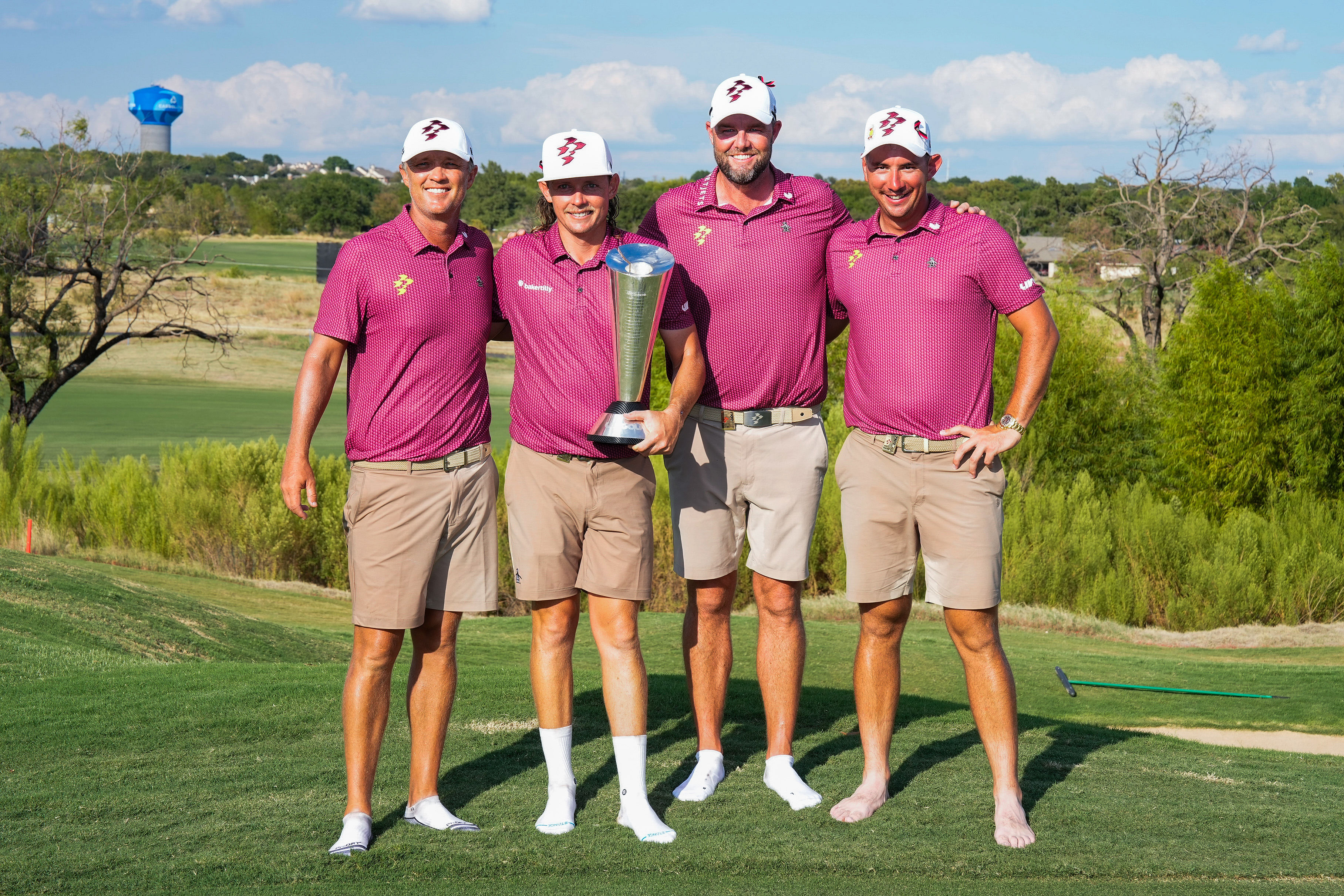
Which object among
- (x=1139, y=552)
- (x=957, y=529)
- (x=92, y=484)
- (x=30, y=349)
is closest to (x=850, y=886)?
(x=957, y=529)

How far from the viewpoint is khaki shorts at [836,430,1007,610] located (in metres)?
4.05

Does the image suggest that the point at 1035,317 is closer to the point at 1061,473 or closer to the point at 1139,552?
the point at 1139,552

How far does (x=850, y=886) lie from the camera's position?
Answer: 3535 millimetres

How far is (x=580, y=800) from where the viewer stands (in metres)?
4.23

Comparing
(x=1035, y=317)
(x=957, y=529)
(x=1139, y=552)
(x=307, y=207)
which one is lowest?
(x=1139, y=552)

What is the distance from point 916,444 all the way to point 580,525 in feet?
3.81

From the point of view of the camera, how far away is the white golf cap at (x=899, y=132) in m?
4.00

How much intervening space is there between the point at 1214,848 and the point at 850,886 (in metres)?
1.24

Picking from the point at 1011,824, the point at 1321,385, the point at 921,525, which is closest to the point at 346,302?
the point at 921,525

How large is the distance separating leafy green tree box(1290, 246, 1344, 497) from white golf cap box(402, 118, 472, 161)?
46.9ft

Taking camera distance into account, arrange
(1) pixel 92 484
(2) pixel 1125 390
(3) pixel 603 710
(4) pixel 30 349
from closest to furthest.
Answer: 1. (3) pixel 603 710
2. (1) pixel 92 484
3. (2) pixel 1125 390
4. (4) pixel 30 349

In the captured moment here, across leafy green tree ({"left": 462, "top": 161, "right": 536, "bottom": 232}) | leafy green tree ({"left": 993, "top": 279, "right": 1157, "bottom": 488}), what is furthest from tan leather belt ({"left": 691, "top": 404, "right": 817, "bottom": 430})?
leafy green tree ({"left": 462, "top": 161, "right": 536, "bottom": 232})

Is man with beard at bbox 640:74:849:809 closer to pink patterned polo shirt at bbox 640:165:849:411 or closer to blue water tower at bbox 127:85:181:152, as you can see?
pink patterned polo shirt at bbox 640:165:849:411

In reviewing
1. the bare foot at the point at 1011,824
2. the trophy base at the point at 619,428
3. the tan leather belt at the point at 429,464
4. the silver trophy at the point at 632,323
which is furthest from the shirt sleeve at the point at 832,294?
the bare foot at the point at 1011,824
